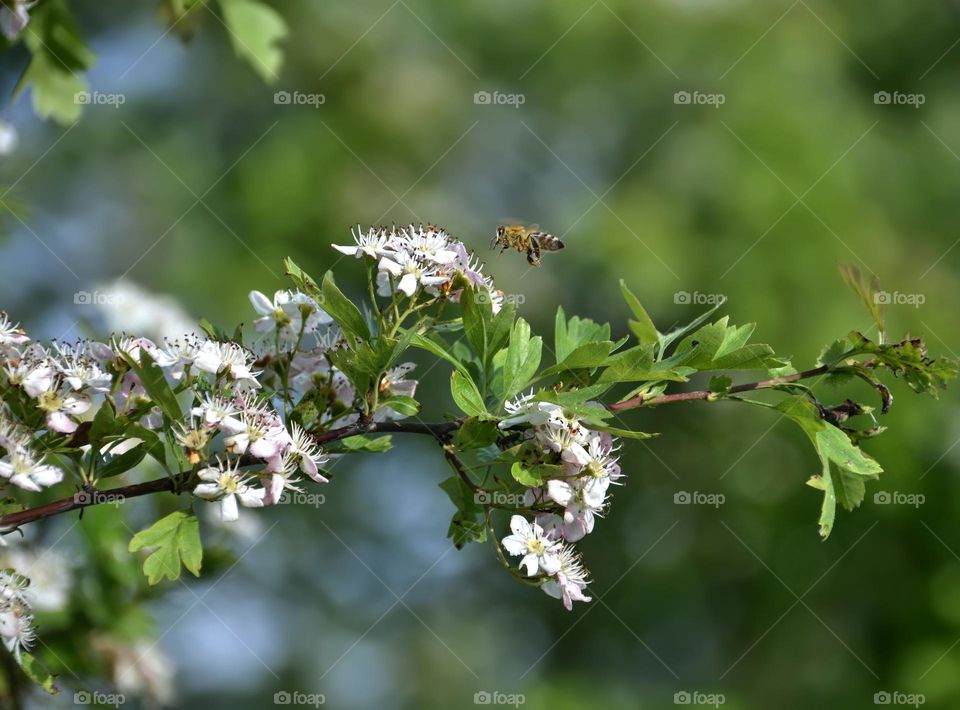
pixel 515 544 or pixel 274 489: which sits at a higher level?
pixel 274 489

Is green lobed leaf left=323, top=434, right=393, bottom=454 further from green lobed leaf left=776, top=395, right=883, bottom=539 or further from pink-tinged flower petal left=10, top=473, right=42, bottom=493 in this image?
green lobed leaf left=776, top=395, right=883, bottom=539

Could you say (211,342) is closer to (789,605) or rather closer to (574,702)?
(574,702)

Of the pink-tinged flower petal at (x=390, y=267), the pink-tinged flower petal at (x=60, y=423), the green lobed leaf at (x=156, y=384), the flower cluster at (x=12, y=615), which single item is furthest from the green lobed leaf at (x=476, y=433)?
the flower cluster at (x=12, y=615)

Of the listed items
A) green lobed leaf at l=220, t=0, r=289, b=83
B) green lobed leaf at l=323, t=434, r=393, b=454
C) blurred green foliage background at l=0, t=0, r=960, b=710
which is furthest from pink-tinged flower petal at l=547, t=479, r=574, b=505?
blurred green foliage background at l=0, t=0, r=960, b=710

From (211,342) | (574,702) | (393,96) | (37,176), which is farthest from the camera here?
(37,176)

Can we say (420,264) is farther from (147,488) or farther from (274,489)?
(147,488)

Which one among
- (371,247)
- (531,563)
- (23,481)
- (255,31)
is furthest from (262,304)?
(255,31)

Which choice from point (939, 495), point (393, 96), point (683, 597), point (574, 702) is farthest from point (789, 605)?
point (393, 96)
